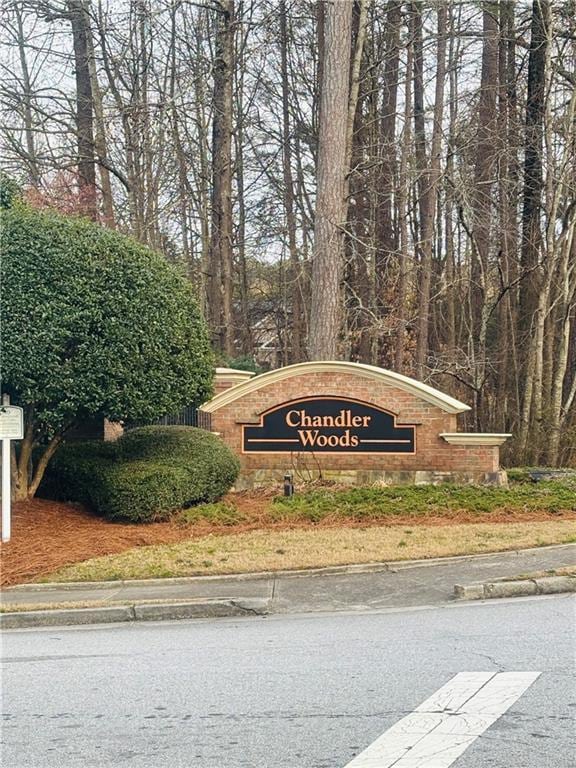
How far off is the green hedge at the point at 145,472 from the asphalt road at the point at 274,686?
4.97 meters

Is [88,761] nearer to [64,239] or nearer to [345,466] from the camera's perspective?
[64,239]

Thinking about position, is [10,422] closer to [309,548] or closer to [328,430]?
[309,548]

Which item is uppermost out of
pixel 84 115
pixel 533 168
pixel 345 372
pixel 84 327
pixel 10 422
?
pixel 84 115

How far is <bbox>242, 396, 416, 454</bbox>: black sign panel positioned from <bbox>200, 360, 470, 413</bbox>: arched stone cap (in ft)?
1.63

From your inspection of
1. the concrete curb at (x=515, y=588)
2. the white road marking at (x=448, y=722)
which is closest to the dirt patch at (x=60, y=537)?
the concrete curb at (x=515, y=588)

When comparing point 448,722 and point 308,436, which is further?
point 308,436

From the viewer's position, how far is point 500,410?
22.5m

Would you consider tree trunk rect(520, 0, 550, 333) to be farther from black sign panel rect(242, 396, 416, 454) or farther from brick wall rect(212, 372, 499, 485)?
black sign panel rect(242, 396, 416, 454)

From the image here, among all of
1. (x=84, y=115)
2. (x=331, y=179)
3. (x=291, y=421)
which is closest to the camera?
(x=291, y=421)

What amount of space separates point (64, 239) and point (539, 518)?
7.90 meters

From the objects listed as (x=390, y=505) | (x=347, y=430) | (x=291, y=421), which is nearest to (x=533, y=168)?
(x=347, y=430)

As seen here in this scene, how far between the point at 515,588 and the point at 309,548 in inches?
113

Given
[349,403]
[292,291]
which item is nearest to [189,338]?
[349,403]

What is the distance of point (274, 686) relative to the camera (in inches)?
253
